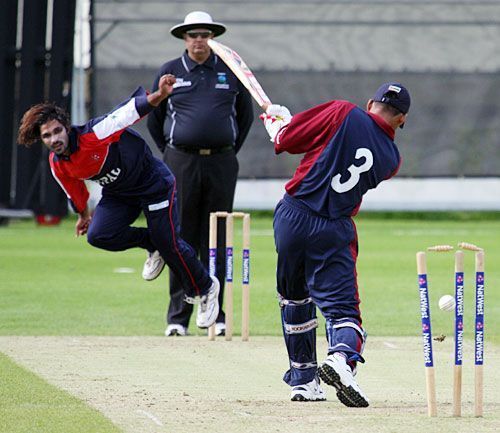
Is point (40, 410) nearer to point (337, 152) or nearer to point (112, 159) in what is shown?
point (337, 152)

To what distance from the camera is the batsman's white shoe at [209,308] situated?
8.55 metres

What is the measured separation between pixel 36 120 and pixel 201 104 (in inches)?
73.5

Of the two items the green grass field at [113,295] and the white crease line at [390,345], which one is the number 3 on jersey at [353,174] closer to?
the green grass field at [113,295]

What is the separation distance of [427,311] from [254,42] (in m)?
16.2

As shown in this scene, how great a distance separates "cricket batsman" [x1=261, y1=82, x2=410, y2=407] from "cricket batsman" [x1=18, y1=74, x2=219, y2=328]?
5.42ft

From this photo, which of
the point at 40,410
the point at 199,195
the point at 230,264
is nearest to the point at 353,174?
the point at 40,410

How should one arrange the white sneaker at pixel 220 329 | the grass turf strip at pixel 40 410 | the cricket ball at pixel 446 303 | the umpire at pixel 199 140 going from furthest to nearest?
the umpire at pixel 199 140, the white sneaker at pixel 220 329, the cricket ball at pixel 446 303, the grass turf strip at pixel 40 410

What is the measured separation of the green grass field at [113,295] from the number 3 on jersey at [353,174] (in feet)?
4.82

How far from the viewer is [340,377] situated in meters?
5.93

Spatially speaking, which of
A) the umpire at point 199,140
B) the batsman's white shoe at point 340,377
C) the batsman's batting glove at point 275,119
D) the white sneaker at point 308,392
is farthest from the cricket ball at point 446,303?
the umpire at point 199,140

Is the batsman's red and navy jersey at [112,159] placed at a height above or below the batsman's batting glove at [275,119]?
below

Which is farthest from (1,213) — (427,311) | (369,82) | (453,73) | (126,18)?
(427,311)

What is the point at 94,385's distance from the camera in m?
6.91

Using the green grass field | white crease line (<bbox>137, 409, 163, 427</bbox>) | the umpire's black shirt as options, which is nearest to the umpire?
the umpire's black shirt
